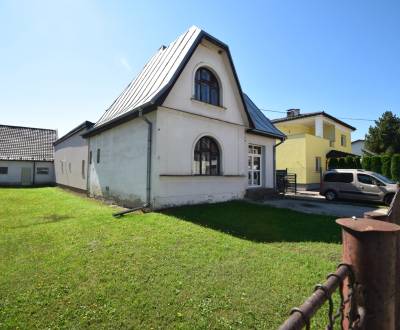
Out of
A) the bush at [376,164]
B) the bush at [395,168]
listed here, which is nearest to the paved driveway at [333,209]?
the bush at [395,168]

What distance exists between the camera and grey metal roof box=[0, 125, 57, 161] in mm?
29438

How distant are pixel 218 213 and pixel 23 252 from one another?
19.1 ft

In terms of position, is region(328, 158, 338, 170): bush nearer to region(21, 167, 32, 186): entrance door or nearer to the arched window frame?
the arched window frame

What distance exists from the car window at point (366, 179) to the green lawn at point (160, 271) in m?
8.09

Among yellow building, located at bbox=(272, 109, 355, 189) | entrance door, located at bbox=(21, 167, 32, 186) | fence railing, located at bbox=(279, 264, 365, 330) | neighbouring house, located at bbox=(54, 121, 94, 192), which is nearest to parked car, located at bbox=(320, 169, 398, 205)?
yellow building, located at bbox=(272, 109, 355, 189)

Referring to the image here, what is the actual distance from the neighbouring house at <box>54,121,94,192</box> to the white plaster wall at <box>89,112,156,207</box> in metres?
2.65

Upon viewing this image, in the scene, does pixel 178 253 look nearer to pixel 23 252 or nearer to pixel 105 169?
pixel 23 252

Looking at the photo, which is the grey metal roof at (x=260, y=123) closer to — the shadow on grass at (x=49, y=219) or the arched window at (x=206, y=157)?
the arched window at (x=206, y=157)

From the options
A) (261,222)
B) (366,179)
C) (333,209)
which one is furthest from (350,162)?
(261,222)

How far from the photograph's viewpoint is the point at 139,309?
3.41 metres

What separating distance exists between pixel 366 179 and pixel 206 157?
9.31m

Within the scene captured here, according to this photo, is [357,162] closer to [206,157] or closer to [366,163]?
[366,163]

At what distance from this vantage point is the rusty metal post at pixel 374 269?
1443mm

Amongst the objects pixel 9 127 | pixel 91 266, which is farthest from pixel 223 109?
pixel 9 127
